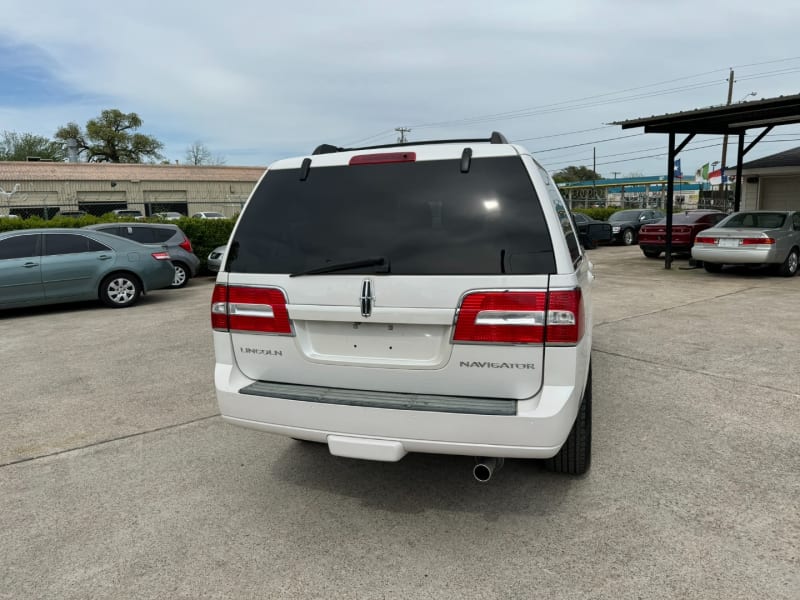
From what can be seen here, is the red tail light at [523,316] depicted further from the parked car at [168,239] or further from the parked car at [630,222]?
the parked car at [630,222]

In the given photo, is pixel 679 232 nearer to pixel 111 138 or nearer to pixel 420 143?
pixel 420 143

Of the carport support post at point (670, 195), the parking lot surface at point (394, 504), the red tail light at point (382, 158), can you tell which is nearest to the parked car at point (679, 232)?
the carport support post at point (670, 195)

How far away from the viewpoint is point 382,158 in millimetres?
3021

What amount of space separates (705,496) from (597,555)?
942 millimetres

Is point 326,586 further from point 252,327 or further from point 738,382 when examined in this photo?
point 738,382

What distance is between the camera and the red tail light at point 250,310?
9.82ft

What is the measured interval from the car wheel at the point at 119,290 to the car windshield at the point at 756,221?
1244cm

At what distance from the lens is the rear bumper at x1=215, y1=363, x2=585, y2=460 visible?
8.59 ft

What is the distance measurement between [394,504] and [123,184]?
1854 inches

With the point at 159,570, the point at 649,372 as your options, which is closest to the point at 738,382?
the point at 649,372

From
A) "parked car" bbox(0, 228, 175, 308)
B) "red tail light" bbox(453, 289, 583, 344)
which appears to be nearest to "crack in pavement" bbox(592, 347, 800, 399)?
"red tail light" bbox(453, 289, 583, 344)

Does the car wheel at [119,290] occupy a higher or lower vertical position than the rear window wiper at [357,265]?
lower

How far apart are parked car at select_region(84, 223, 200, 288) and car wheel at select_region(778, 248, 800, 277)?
509 inches

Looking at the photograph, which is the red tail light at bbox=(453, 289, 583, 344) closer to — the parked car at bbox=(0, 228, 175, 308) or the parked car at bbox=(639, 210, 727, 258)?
the parked car at bbox=(0, 228, 175, 308)
